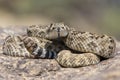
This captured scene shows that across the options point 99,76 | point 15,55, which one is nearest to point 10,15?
point 15,55

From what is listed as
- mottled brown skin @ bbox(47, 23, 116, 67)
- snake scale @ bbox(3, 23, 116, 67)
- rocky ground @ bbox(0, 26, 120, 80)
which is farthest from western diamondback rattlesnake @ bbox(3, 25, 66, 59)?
mottled brown skin @ bbox(47, 23, 116, 67)

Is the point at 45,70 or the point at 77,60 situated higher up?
the point at 77,60

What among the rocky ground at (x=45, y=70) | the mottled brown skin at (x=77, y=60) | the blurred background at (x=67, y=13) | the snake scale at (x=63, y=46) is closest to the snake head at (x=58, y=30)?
the snake scale at (x=63, y=46)

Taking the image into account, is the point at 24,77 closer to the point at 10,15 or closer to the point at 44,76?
the point at 44,76

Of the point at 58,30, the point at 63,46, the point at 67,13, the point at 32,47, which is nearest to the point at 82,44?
the point at 58,30

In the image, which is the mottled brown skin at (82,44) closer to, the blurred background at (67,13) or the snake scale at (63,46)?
the snake scale at (63,46)

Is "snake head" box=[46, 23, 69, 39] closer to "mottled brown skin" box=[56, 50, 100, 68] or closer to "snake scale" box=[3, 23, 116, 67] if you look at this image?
"snake scale" box=[3, 23, 116, 67]

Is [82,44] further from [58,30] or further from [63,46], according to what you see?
[63,46]
